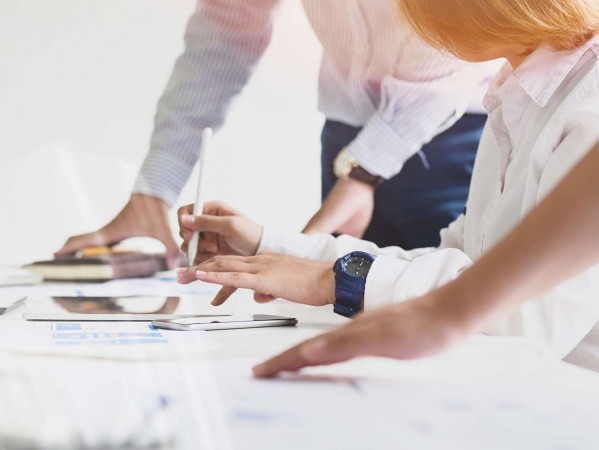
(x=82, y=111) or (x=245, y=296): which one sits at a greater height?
(x=82, y=111)

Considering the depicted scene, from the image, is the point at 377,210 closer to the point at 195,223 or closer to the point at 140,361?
the point at 195,223

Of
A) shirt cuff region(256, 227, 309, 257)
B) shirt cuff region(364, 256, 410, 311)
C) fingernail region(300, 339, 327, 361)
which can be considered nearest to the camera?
fingernail region(300, 339, 327, 361)

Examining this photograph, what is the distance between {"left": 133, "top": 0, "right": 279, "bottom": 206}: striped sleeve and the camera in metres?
1.58

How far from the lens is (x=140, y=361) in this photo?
65cm

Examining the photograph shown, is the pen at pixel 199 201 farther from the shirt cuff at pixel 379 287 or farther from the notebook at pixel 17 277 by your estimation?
the shirt cuff at pixel 379 287

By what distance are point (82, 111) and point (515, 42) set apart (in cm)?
Result: 87

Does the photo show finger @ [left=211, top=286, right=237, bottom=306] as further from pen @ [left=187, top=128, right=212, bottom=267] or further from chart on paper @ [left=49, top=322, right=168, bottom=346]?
pen @ [left=187, top=128, right=212, bottom=267]

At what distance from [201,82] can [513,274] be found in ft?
3.97

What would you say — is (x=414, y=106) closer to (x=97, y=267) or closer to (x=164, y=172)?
(x=164, y=172)

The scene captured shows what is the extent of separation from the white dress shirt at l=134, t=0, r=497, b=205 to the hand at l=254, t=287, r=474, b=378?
3.58 feet

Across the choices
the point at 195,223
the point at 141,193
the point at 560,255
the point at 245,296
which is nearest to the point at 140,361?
the point at 560,255

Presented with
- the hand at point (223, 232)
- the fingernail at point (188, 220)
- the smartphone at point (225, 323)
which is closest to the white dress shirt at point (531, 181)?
the smartphone at point (225, 323)

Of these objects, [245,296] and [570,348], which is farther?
[245,296]

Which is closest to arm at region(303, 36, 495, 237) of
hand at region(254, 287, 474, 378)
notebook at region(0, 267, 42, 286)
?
notebook at region(0, 267, 42, 286)
